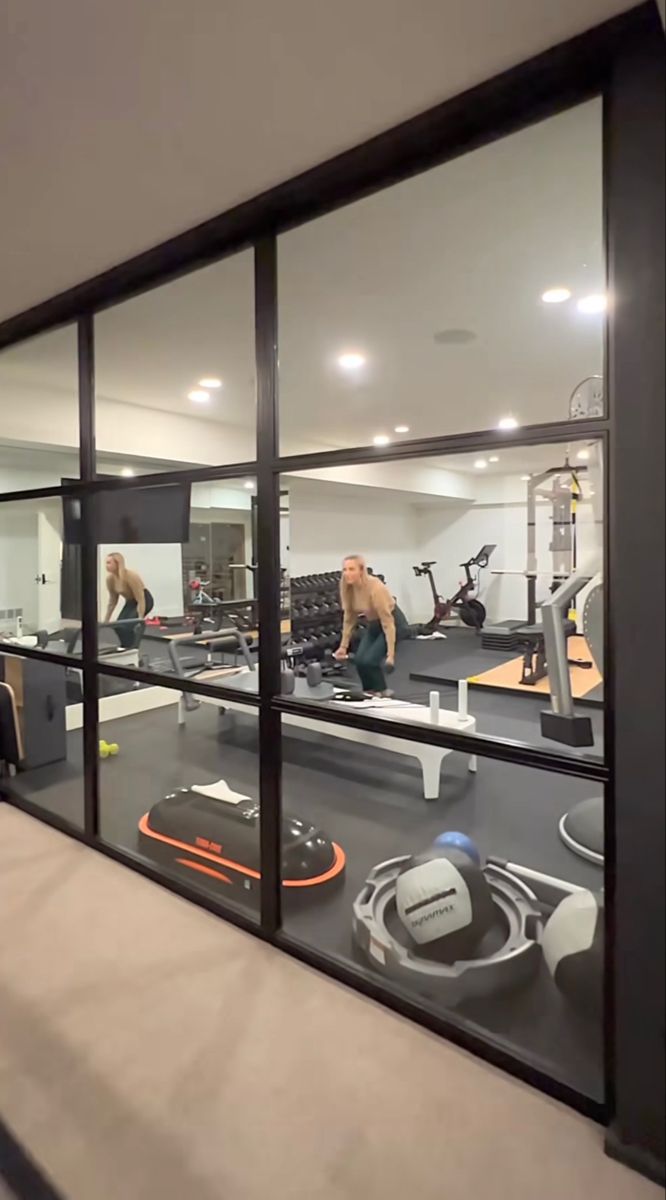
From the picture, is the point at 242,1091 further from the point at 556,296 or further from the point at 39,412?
the point at 39,412

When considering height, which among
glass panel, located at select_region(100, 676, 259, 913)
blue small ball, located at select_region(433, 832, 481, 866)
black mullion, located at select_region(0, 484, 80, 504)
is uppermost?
black mullion, located at select_region(0, 484, 80, 504)

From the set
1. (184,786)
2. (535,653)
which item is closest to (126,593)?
(184,786)

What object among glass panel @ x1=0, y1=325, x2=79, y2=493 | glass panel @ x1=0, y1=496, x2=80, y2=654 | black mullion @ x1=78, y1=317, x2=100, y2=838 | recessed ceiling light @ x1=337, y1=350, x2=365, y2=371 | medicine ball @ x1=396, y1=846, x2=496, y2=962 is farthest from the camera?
glass panel @ x1=0, y1=496, x2=80, y2=654

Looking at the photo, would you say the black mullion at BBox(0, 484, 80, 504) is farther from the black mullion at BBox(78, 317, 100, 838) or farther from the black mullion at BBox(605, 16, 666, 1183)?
the black mullion at BBox(605, 16, 666, 1183)

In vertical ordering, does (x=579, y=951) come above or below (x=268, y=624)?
below

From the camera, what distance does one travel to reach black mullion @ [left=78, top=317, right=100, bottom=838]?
9.68 ft

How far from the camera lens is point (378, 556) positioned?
260cm

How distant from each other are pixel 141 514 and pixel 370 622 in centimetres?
123

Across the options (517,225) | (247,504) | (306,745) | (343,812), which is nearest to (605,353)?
(517,225)

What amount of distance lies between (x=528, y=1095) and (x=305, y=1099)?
604 millimetres

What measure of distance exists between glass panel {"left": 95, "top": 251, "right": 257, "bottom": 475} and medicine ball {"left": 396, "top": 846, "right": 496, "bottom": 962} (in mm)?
1704

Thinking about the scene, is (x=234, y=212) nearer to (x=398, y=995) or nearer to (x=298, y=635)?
(x=298, y=635)

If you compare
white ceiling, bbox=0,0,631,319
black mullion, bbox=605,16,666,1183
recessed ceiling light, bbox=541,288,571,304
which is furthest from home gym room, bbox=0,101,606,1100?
white ceiling, bbox=0,0,631,319

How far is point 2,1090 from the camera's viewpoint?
1.68 metres
